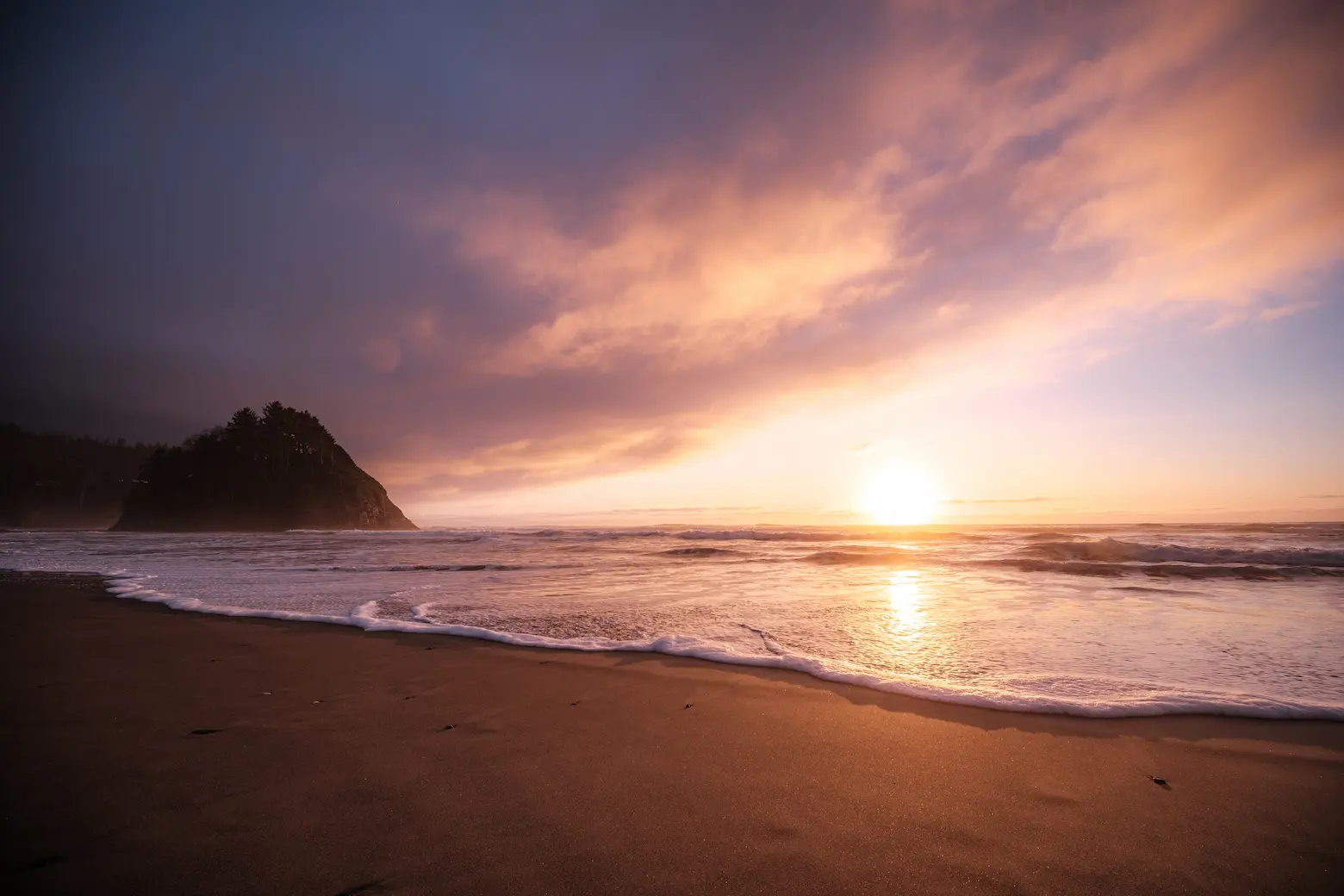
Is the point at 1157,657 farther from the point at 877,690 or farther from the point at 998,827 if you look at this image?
the point at 998,827

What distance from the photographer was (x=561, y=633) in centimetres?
617

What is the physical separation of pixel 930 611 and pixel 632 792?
576cm

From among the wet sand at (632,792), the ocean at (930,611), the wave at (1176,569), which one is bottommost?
the wave at (1176,569)

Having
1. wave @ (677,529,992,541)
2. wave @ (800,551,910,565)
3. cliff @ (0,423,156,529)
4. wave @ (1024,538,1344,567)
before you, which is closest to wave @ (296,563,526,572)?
wave @ (800,551,910,565)

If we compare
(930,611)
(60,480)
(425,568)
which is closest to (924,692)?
(930,611)

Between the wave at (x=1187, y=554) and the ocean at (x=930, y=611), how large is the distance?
88mm

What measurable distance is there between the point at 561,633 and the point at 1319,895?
567cm

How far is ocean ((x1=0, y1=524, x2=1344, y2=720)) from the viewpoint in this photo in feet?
13.8

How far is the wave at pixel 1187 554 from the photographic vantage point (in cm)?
1280

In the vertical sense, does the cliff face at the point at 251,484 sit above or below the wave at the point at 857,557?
above

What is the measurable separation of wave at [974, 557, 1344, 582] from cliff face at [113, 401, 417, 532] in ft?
253

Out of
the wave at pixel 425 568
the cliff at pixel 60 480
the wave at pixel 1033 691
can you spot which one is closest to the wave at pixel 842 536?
the wave at pixel 425 568

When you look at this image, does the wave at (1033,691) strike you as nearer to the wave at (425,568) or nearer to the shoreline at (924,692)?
the shoreline at (924,692)

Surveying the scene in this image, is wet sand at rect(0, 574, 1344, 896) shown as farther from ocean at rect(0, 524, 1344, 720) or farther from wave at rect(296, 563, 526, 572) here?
wave at rect(296, 563, 526, 572)
